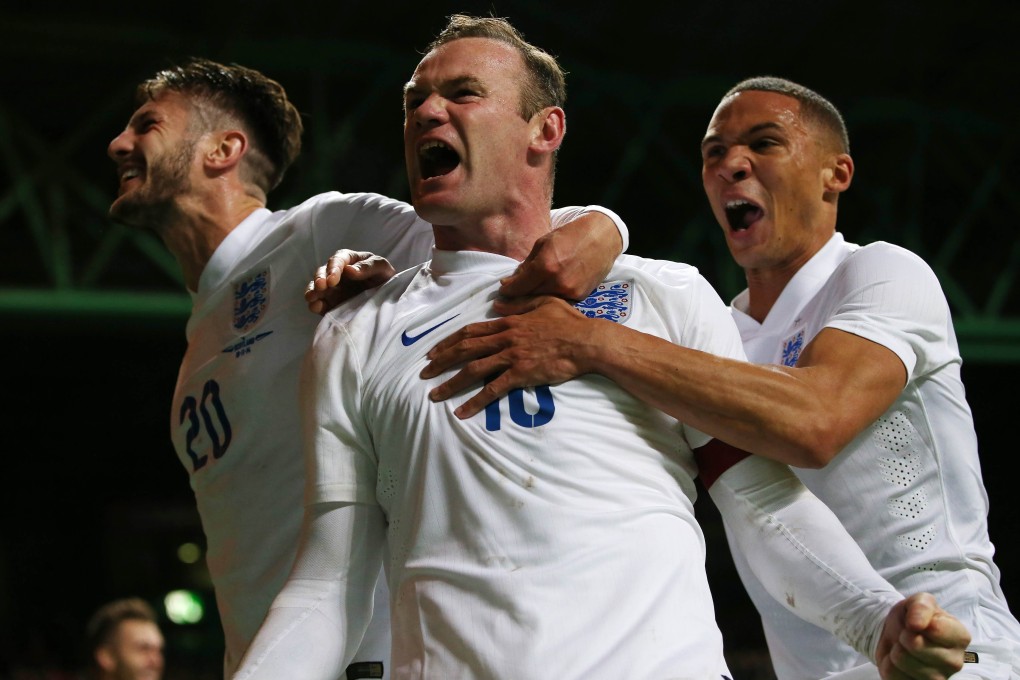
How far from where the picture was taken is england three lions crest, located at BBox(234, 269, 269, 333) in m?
3.04

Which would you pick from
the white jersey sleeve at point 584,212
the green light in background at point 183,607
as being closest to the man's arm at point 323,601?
the white jersey sleeve at point 584,212

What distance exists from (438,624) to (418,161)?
84cm

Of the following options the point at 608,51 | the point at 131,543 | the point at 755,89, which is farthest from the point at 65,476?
the point at 755,89

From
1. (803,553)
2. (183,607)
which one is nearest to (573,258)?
(803,553)

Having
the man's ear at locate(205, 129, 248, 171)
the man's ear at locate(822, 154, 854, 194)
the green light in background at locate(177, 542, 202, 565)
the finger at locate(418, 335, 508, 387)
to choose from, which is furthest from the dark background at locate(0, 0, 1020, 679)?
the finger at locate(418, 335, 508, 387)

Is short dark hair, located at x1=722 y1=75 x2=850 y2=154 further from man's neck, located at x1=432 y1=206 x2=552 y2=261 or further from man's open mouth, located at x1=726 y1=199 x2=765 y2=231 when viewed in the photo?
man's neck, located at x1=432 y1=206 x2=552 y2=261

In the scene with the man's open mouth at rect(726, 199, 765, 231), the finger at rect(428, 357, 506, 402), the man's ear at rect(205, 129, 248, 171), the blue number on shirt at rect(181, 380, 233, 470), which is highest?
the man's ear at rect(205, 129, 248, 171)

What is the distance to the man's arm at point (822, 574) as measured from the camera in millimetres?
1691

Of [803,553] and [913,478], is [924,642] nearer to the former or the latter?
[803,553]

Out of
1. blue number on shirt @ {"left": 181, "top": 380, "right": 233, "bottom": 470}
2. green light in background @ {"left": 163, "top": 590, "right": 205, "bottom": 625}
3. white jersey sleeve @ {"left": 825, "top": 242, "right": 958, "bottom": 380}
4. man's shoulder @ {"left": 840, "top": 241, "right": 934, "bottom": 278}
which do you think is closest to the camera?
white jersey sleeve @ {"left": 825, "top": 242, "right": 958, "bottom": 380}

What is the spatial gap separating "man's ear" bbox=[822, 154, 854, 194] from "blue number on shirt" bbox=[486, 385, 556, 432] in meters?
1.49

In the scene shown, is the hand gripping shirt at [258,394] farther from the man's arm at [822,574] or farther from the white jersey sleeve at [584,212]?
the man's arm at [822,574]

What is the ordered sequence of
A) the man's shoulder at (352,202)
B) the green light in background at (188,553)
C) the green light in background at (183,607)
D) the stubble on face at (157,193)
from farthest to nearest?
the green light in background at (188,553), the green light in background at (183,607), the stubble on face at (157,193), the man's shoulder at (352,202)

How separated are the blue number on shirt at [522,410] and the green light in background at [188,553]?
37.8 feet
